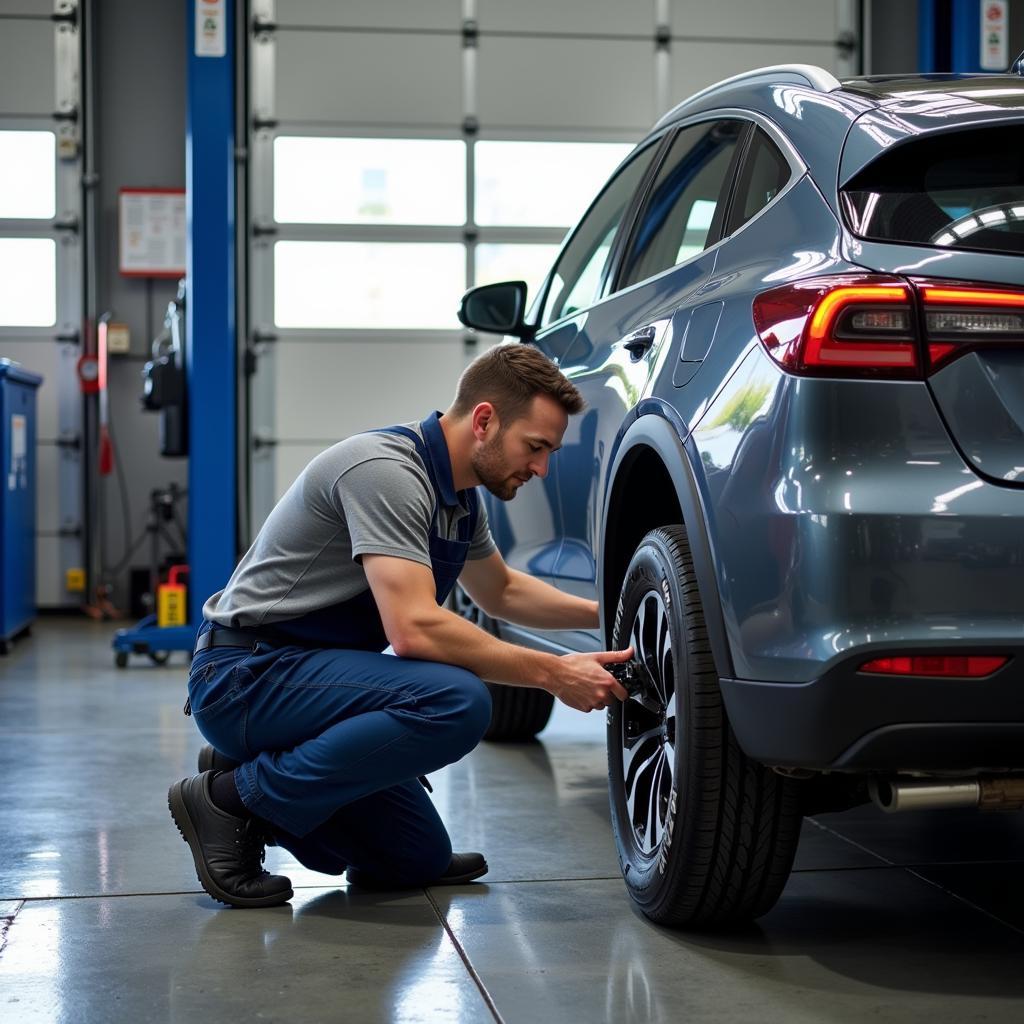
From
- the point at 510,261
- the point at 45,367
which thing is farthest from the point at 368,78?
the point at 45,367

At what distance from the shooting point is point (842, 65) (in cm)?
978

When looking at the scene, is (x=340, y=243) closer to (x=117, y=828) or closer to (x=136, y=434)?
(x=136, y=434)

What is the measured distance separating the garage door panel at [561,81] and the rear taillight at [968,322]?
772cm

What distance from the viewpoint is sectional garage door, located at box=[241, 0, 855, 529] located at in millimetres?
9375

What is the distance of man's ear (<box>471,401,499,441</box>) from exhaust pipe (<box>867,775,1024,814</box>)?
1080mm

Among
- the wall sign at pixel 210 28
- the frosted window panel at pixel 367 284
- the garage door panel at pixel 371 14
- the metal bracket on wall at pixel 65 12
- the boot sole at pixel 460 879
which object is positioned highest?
the metal bracket on wall at pixel 65 12

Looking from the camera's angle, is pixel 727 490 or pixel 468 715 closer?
pixel 727 490

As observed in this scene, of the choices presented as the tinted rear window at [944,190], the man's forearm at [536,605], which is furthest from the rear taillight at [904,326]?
the man's forearm at [536,605]

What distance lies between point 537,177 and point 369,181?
1080 millimetres

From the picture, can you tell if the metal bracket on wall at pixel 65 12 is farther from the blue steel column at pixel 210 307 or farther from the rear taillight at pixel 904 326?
the rear taillight at pixel 904 326

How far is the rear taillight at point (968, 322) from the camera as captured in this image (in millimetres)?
2145

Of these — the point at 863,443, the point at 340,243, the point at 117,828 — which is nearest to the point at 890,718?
the point at 863,443

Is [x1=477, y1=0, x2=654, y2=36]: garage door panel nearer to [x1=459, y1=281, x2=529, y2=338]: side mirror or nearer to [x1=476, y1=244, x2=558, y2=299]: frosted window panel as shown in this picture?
[x1=476, y1=244, x2=558, y2=299]: frosted window panel

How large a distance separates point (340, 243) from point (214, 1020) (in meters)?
7.63
